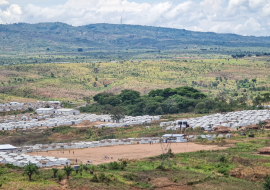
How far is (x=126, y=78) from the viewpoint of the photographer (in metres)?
134

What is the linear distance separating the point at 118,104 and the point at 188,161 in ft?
162

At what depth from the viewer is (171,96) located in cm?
8931

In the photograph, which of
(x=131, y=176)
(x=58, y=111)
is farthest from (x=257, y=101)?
(x=131, y=176)

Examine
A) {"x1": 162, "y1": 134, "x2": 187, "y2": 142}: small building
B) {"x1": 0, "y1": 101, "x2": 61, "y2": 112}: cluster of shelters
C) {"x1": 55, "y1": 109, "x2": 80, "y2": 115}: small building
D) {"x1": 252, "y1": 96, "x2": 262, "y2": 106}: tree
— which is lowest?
{"x1": 162, "y1": 134, "x2": 187, "y2": 142}: small building

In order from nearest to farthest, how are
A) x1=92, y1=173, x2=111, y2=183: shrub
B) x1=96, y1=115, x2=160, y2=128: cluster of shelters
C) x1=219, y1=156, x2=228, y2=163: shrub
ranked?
1. x1=92, y1=173, x2=111, y2=183: shrub
2. x1=219, y1=156, x2=228, y2=163: shrub
3. x1=96, y1=115, x2=160, y2=128: cluster of shelters

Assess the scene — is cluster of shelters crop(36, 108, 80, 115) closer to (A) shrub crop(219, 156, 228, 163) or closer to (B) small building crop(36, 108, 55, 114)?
(B) small building crop(36, 108, 55, 114)

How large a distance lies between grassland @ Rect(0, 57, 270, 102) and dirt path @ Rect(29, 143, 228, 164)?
5699cm

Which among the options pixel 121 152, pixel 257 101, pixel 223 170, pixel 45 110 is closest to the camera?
pixel 223 170

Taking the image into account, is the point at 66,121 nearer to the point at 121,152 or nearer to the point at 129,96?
the point at 129,96

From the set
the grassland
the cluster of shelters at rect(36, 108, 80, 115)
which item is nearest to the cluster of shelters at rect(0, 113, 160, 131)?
the cluster of shelters at rect(36, 108, 80, 115)

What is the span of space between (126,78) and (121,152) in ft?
281

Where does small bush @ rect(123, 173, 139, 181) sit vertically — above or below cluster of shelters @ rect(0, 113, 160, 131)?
below

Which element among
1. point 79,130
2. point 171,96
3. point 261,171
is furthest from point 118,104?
point 261,171

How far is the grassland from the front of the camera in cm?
11444
